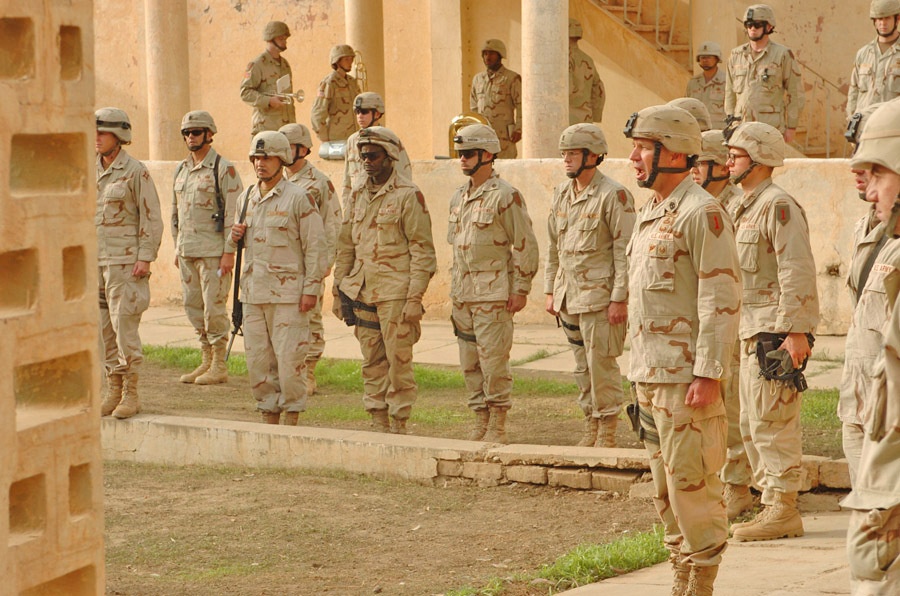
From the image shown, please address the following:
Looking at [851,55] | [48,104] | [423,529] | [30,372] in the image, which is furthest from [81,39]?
[851,55]

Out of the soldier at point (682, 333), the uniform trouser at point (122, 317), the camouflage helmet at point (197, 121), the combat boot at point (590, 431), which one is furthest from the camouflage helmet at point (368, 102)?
the soldier at point (682, 333)

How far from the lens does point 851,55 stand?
58.2 feet

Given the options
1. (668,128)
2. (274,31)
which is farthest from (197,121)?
(668,128)

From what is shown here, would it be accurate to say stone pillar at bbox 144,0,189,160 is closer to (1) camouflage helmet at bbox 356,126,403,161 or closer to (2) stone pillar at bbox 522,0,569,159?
(2) stone pillar at bbox 522,0,569,159

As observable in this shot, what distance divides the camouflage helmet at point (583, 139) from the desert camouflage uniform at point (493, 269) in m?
0.65

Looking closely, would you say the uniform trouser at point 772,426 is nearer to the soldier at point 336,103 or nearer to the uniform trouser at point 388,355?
the uniform trouser at point 388,355

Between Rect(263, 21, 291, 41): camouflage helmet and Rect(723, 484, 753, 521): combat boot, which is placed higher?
Rect(263, 21, 291, 41): camouflage helmet

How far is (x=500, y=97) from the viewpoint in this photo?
16.3m

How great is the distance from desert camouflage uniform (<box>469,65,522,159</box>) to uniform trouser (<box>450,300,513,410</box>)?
256 inches

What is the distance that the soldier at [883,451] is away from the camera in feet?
12.4

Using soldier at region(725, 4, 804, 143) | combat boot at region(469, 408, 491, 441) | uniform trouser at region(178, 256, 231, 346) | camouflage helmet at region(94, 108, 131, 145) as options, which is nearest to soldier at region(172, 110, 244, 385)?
uniform trouser at region(178, 256, 231, 346)

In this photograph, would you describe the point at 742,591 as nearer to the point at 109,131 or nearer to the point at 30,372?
the point at 30,372

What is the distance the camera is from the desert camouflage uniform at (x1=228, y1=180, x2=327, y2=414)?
10.0 m

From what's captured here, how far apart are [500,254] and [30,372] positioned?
18.8 feet
